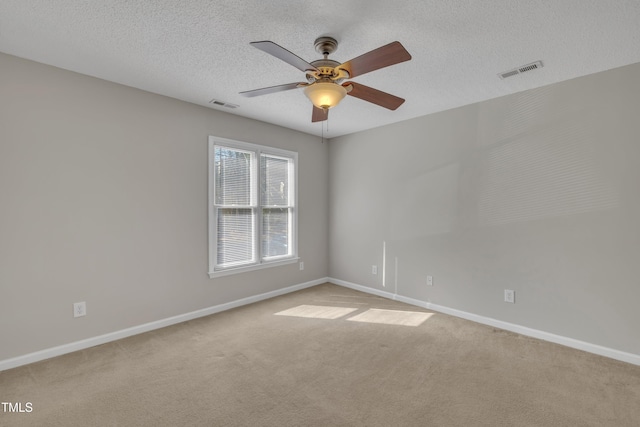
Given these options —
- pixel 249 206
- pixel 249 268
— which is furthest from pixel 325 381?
pixel 249 206

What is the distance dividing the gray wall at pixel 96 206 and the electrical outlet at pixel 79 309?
41 mm

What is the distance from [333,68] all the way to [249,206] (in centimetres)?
254

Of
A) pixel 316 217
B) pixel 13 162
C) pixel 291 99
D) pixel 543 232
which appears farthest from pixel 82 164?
pixel 543 232

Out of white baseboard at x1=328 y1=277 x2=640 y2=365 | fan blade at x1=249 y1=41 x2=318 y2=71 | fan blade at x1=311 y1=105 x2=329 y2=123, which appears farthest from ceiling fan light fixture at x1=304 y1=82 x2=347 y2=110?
white baseboard at x1=328 y1=277 x2=640 y2=365

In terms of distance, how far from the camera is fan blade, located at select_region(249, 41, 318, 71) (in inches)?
62.7

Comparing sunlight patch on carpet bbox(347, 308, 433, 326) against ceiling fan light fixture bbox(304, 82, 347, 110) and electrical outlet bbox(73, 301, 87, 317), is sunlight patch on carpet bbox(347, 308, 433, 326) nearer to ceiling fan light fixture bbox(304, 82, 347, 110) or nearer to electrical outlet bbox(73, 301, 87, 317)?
ceiling fan light fixture bbox(304, 82, 347, 110)

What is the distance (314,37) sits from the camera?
2170 millimetres

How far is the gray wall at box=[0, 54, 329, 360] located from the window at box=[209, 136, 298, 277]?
0.52ft

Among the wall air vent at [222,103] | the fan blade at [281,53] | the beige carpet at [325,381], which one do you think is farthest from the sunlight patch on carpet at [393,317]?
the wall air vent at [222,103]

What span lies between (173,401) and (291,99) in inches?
116

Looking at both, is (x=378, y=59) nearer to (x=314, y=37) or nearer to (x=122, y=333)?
(x=314, y=37)

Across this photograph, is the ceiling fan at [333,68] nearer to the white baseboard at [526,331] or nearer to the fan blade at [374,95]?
the fan blade at [374,95]

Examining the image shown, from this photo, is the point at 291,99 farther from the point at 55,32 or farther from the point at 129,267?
the point at 129,267

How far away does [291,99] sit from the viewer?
334 cm
